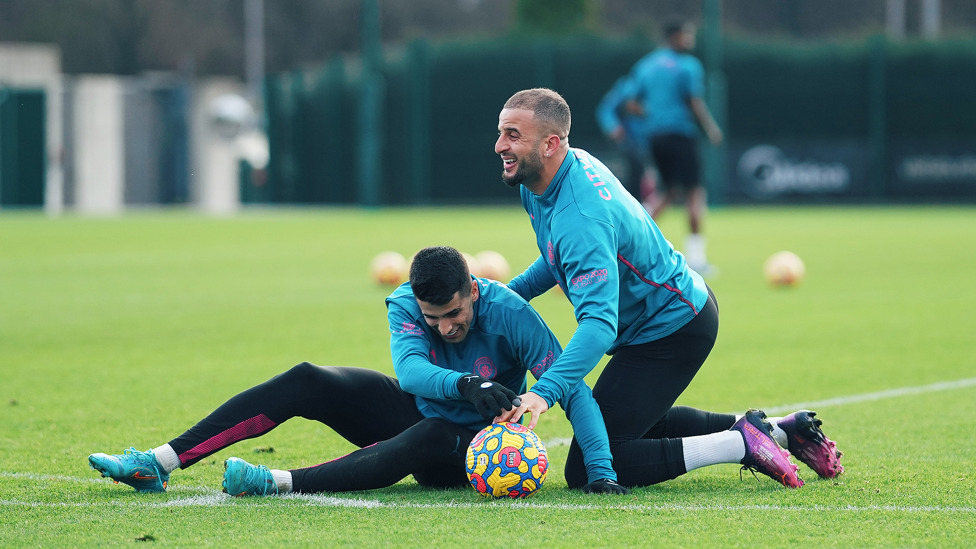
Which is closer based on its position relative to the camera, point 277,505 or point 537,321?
point 277,505

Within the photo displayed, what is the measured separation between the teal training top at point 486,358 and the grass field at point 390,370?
1.02 ft

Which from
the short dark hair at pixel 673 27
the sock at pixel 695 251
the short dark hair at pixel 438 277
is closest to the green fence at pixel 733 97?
the short dark hair at pixel 673 27

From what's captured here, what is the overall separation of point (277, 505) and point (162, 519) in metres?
0.43

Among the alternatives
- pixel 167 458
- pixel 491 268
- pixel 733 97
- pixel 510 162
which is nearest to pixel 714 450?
pixel 510 162

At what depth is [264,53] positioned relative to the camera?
59.6m

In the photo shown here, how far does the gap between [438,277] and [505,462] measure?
2.45 ft

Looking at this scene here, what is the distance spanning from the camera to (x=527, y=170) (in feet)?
16.2

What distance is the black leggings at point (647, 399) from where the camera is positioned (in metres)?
5.00

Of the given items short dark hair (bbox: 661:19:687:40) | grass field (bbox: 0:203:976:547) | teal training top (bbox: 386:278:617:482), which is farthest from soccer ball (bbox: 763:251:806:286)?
teal training top (bbox: 386:278:617:482)

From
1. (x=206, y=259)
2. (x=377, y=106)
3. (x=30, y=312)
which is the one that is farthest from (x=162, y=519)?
(x=377, y=106)

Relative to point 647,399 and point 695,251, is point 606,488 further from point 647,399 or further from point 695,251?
point 695,251

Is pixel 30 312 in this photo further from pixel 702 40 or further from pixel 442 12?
pixel 442 12

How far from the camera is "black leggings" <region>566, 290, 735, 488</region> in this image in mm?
Answer: 5004

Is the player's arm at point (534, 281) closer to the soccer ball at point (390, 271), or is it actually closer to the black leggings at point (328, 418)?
the black leggings at point (328, 418)
